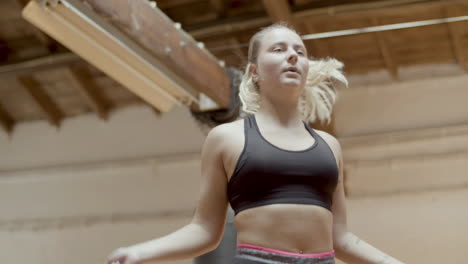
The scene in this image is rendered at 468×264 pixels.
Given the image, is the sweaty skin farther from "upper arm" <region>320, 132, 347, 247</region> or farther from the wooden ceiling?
the wooden ceiling

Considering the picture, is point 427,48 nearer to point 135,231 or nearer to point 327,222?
point 135,231

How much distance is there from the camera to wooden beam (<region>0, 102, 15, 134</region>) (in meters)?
7.61

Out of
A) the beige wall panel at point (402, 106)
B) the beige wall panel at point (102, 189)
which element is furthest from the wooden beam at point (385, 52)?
the beige wall panel at point (102, 189)

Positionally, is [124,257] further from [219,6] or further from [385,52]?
[385,52]

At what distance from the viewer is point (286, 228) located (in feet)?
4.65

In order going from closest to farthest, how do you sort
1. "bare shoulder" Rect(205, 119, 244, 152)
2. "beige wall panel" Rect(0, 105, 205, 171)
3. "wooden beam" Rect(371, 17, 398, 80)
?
"bare shoulder" Rect(205, 119, 244, 152) < "wooden beam" Rect(371, 17, 398, 80) < "beige wall panel" Rect(0, 105, 205, 171)

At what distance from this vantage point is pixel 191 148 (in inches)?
269

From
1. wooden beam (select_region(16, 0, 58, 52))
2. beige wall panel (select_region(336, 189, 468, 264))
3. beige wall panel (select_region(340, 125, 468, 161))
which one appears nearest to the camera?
beige wall panel (select_region(336, 189, 468, 264))

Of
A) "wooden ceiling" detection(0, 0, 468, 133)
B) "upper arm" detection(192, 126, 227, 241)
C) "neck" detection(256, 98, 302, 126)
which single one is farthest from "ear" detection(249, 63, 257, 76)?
"wooden ceiling" detection(0, 0, 468, 133)

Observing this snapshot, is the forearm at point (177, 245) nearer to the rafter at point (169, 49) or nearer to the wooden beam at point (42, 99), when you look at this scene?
the rafter at point (169, 49)

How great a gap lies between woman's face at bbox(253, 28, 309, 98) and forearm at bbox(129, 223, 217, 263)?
1.31 ft

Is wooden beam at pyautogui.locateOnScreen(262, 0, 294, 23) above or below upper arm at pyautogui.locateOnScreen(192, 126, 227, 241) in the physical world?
above

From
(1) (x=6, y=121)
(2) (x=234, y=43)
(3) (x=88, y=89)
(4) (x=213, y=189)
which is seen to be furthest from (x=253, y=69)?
(1) (x=6, y=121)

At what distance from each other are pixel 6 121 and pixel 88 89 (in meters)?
1.45
